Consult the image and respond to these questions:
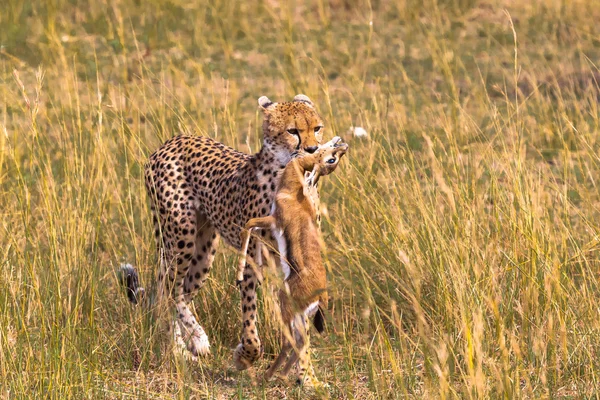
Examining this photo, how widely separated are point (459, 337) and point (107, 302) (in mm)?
1549

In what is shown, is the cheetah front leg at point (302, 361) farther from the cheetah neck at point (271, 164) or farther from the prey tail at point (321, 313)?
the cheetah neck at point (271, 164)

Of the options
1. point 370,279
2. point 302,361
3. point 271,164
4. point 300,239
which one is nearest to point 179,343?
point 302,361

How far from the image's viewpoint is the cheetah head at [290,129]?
3996 mm

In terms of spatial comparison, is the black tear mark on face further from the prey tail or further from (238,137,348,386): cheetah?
the prey tail

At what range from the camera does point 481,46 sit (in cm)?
885

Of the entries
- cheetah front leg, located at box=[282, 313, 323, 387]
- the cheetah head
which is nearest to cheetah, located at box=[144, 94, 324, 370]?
the cheetah head

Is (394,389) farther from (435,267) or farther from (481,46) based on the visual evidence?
(481,46)

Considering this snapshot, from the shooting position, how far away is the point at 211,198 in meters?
4.40

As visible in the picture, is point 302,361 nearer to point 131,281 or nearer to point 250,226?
point 250,226

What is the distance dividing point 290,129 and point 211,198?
57 cm

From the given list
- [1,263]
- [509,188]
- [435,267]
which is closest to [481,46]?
[509,188]

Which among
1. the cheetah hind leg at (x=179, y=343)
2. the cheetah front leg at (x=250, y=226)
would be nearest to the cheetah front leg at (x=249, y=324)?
the cheetah hind leg at (x=179, y=343)

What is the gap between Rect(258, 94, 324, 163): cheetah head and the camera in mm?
3996

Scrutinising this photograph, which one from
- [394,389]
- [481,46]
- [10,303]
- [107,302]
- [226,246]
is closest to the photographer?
[394,389]
